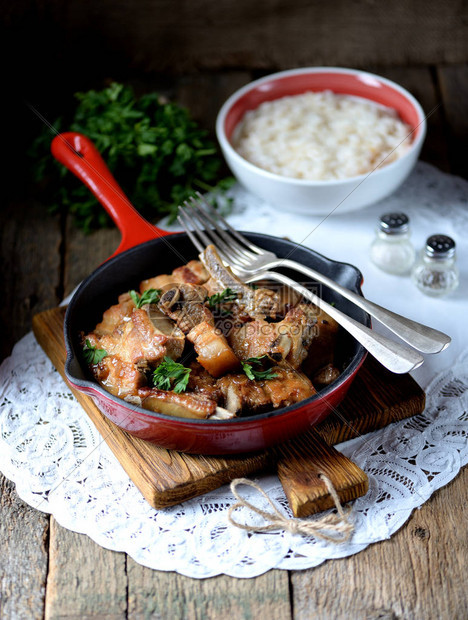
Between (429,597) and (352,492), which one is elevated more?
(352,492)

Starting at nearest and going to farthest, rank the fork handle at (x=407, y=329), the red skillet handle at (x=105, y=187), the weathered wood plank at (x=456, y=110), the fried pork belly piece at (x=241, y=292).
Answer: the fork handle at (x=407, y=329) → the fried pork belly piece at (x=241, y=292) → the red skillet handle at (x=105, y=187) → the weathered wood plank at (x=456, y=110)

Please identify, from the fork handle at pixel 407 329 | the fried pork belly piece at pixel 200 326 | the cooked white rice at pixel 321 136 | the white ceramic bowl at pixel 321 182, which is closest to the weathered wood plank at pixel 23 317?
the fried pork belly piece at pixel 200 326

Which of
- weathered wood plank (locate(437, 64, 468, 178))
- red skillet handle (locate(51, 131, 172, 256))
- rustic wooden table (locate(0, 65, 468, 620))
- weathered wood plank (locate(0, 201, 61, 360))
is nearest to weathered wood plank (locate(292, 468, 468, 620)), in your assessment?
rustic wooden table (locate(0, 65, 468, 620))

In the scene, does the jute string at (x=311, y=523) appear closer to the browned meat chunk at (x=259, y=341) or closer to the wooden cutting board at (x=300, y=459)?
the wooden cutting board at (x=300, y=459)

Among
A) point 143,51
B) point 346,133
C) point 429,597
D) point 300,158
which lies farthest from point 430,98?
point 429,597

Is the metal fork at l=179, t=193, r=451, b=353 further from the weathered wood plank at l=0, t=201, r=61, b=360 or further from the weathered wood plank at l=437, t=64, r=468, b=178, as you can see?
the weathered wood plank at l=437, t=64, r=468, b=178

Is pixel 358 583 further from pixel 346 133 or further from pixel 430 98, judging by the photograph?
pixel 430 98
